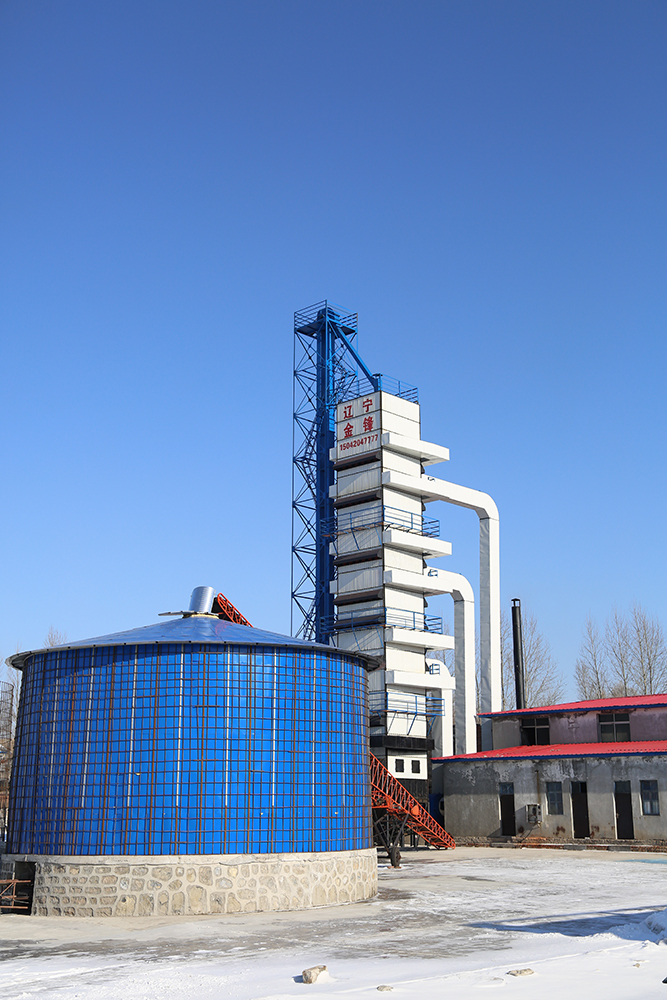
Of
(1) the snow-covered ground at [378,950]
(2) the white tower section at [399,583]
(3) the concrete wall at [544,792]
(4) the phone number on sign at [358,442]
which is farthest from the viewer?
(4) the phone number on sign at [358,442]

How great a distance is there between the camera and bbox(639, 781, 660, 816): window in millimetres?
45500

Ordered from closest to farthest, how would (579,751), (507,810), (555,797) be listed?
(555,797) → (579,751) → (507,810)

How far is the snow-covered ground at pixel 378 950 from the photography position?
1437 centimetres

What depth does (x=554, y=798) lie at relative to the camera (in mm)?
48906

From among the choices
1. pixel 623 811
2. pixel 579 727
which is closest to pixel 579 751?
pixel 623 811

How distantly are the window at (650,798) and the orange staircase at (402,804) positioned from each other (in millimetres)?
9725

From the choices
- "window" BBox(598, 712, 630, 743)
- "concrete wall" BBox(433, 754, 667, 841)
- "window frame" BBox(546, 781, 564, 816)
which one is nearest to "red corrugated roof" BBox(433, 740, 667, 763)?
"concrete wall" BBox(433, 754, 667, 841)

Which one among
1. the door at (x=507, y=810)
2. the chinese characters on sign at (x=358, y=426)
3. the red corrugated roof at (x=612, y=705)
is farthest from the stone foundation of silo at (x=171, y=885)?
the chinese characters on sign at (x=358, y=426)

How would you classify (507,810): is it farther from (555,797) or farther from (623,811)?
(623,811)

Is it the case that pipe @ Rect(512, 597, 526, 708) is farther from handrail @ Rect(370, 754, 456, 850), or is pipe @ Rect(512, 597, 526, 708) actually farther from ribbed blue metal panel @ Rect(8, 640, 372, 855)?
ribbed blue metal panel @ Rect(8, 640, 372, 855)

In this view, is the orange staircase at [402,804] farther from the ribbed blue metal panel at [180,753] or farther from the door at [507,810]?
the ribbed blue metal panel at [180,753]

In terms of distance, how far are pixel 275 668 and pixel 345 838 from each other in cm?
513

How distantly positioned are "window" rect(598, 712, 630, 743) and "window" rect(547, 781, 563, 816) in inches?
209

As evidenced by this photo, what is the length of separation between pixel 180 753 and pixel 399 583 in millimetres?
37534
